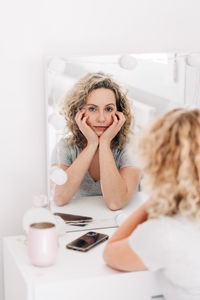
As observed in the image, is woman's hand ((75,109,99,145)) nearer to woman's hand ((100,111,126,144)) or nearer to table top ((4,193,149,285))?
woman's hand ((100,111,126,144))

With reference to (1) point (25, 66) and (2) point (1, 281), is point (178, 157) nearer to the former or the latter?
(1) point (25, 66)

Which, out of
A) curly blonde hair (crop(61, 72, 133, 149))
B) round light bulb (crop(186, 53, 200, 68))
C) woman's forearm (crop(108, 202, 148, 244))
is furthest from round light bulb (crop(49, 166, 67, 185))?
round light bulb (crop(186, 53, 200, 68))

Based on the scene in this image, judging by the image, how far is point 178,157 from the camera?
3.39ft

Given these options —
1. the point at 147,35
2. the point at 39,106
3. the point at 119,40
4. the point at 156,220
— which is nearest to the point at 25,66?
the point at 39,106

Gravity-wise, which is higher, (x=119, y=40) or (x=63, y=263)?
(x=119, y=40)

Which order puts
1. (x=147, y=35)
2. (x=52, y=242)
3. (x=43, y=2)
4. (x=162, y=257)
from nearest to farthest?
(x=162, y=257) → (x=52, y=242) → (x=43, y=2) → (x=147, y=35)

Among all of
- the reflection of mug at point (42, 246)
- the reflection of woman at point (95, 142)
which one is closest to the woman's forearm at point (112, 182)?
the reflection of woman at point (95, 142)

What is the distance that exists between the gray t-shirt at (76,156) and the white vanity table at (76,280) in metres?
0.23

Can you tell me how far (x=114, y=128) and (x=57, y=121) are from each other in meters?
0.19

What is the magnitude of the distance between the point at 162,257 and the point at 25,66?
734mm

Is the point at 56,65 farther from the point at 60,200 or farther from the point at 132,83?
the point at 60,200

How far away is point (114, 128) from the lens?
4.82 feet

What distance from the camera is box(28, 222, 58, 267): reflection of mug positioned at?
1141 millimetres

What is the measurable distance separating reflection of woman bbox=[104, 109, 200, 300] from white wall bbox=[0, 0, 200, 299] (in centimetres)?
48
